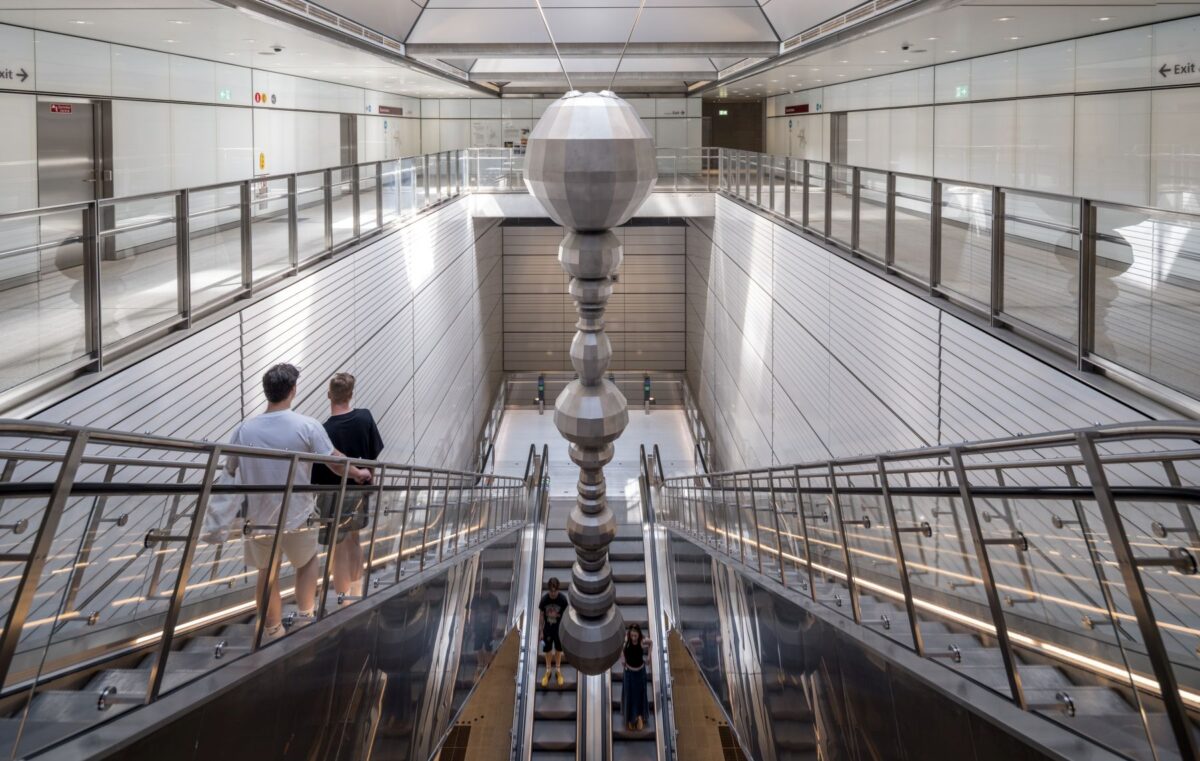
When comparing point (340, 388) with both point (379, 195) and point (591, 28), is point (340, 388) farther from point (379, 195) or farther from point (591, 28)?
point (591, 28)

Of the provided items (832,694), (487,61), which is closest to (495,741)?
(832,694)

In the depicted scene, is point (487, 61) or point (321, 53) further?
point (487, 61)

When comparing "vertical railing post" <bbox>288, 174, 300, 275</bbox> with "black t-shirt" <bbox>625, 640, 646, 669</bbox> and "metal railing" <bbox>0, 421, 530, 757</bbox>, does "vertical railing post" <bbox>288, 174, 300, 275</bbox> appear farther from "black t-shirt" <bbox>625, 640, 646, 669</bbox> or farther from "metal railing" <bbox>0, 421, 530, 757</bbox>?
"black t-shirt" <bbox>625, 640, 646, 669</bbox>

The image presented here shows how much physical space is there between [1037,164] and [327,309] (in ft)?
31.9

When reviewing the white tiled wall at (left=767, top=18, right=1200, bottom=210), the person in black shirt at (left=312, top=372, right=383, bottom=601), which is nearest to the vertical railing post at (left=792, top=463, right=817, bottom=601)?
the person in black shirt at (left=312, top=372, right=383, bottom=601)

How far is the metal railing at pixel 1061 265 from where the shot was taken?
3.89 metres

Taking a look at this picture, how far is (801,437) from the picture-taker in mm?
11555

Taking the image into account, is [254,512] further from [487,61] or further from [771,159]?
[487,61]

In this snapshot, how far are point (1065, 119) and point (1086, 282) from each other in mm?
8183

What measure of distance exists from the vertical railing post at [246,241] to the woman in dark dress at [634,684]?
5.40 metres

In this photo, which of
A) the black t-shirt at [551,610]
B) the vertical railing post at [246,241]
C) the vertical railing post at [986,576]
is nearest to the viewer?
the vertical railing post at [986,576]

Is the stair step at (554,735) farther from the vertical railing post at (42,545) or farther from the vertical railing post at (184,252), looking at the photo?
the vertical railing post at (42,545)

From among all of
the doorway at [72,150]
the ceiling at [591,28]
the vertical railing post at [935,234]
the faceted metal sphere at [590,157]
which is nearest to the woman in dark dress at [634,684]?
the vertical railing post at [935,234]

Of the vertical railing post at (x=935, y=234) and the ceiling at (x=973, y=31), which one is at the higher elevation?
the ceiling at (x=973, y=31)
